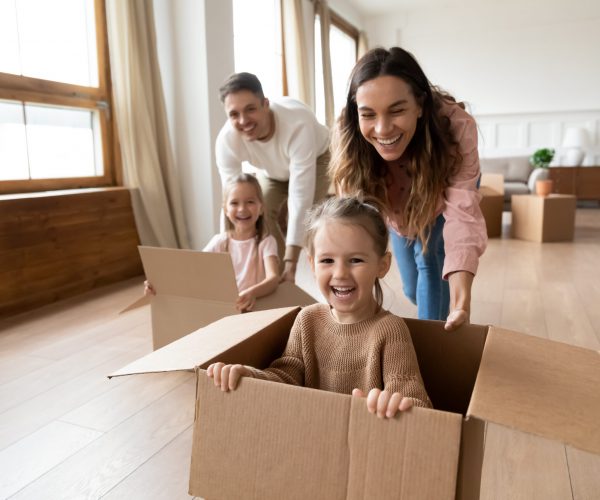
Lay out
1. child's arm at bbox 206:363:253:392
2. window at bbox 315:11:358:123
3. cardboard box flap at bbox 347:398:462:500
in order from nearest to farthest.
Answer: cardboard box flap at bbox 347:398:462:500 < child's arm at bbox 206:363:253:392 < window at bbox 315:11:358:123

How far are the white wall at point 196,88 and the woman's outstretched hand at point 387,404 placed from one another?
10.7 ft

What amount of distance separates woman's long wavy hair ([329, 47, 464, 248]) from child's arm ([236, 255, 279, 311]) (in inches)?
17.6

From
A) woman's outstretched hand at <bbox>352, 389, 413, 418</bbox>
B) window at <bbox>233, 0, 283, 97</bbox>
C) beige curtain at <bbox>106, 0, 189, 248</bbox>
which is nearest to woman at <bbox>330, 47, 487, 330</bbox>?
woman's outstretched hand at <bbox>352, 389, 413, 418</bbox>

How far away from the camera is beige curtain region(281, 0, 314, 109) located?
538 cm

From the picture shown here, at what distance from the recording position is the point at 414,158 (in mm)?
1425

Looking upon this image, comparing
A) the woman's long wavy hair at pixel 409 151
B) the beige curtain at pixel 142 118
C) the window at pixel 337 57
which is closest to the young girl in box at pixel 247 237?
the woman's long wavy hair at pixel 409 151

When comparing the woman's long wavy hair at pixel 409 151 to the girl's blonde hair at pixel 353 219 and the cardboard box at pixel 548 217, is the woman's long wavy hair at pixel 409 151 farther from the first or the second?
A: the cardboard box at pixel 548 217

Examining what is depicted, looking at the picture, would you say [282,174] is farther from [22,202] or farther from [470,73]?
[470,73]

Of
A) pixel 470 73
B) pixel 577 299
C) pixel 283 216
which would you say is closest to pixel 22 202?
pixel 283 216

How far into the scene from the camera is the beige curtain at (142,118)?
333 centimetres

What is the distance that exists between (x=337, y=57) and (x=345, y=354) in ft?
22.9

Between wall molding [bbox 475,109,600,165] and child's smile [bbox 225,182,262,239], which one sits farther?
wall molding [bbox 475,109,600,165]

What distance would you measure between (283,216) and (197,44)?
1690 mm

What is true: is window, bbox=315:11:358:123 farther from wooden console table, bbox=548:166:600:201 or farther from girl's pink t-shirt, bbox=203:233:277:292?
girl's pink t-shirt, bbox=203:233:277:292
